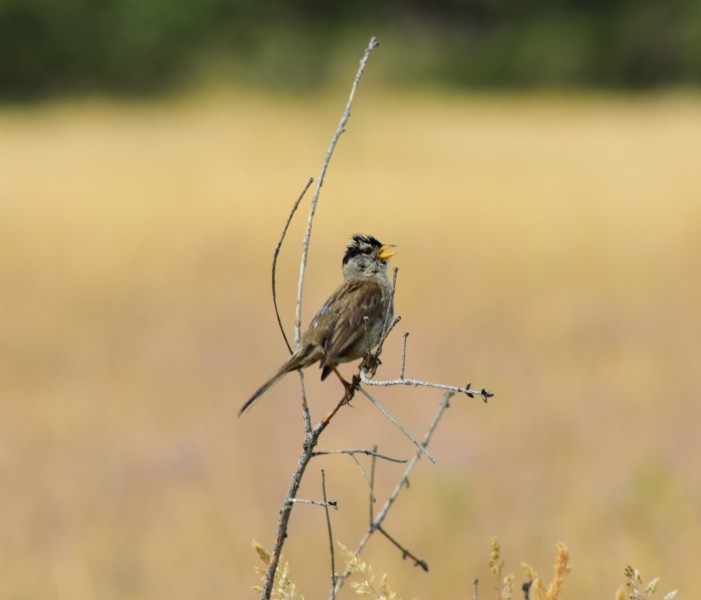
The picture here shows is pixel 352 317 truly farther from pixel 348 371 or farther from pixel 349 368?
pixel 349 368

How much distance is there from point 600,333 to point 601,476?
13.9 feet

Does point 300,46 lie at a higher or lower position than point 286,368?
higher

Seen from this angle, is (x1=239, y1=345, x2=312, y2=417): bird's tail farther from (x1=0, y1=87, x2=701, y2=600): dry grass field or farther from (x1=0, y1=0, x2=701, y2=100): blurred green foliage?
(x1=0, y1=0, x2=701, y2=100): blurred green foliage

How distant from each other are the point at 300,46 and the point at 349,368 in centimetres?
3659

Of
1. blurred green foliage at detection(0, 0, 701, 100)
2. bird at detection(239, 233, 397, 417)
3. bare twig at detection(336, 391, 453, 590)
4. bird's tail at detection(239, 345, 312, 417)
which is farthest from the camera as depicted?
blurred green foliage at detection(0, 0, 701, 100)

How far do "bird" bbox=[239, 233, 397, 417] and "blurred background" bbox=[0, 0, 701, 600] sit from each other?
2.72 m

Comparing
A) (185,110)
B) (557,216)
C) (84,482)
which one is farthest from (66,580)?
(185,110)

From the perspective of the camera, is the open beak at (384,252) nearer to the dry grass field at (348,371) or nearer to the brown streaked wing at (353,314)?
the brown streaked wing at (353,314)

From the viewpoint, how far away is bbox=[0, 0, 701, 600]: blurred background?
23.6ft

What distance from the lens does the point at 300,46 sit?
4488 cm

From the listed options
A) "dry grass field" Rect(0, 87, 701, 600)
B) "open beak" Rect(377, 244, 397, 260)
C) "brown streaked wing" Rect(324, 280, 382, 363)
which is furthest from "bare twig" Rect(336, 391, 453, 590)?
"dry grass field" Rect(0, 87, 701, 600)

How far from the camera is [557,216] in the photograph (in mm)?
17578

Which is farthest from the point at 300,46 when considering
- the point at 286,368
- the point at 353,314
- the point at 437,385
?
the point at 437,385

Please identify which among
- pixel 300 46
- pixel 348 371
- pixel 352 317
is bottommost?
pixel 352 317
